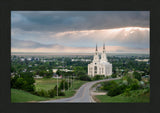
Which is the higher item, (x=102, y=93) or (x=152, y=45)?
(x=152, y=45)

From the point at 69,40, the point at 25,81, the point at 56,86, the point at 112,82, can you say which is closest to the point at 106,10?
the point at 69,40

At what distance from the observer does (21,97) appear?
945cm

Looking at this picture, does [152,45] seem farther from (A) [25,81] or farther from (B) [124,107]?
(A) [25,81]

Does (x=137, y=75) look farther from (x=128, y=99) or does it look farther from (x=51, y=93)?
(x=51, y=93)

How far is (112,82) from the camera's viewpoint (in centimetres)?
1008

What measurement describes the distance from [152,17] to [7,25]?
5.37 meters

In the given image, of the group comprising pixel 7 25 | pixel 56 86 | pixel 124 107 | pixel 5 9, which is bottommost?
pixel 124 107

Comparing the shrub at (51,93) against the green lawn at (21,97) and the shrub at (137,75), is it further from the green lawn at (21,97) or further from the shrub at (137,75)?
the shrub at (137,75)

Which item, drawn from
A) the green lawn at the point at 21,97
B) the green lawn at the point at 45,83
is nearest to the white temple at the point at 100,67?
the green lawn at the point at 45,83

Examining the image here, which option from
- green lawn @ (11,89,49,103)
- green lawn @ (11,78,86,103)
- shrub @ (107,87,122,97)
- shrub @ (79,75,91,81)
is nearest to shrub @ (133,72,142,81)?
shrub @ (107,87,122,97)

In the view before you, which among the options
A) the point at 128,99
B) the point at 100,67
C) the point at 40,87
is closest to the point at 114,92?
the point at 128,99

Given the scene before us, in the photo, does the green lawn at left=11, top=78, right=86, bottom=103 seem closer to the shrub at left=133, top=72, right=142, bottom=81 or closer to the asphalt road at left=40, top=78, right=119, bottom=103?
the asphalt road at left=40, top=78, right=119, bottom=103

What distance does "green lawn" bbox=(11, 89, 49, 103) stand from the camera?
9375mm

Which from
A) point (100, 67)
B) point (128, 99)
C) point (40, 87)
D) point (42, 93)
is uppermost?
point (100, 67)
